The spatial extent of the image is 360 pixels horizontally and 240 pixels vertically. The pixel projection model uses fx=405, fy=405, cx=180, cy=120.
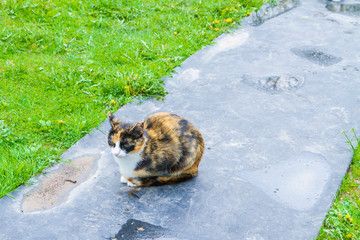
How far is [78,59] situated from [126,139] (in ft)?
8.78

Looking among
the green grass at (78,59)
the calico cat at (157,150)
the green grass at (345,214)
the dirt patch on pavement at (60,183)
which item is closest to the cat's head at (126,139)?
the calico cat at (157,150)

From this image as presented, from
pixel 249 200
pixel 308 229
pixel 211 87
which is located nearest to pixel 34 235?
pixel 249 200

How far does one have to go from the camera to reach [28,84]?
16.4ft

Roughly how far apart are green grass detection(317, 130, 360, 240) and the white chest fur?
5.16 feet

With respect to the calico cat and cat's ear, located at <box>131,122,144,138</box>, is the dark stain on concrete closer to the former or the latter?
the calico cat

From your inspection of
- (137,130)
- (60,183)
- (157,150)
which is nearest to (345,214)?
(157,150)

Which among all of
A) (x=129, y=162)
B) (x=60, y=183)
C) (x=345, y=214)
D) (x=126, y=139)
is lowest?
(x=345, y=214)

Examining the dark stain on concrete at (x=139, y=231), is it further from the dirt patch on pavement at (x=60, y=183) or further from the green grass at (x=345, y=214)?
the green grass at (x=345, y=214)

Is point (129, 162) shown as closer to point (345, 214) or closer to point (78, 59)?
point (345, 214)

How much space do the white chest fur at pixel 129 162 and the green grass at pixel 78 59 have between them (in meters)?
0.77

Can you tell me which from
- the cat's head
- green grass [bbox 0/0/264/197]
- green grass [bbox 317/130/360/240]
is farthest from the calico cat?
green grass [bbox 317/130/360/240]

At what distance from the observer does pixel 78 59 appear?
5.53 meters

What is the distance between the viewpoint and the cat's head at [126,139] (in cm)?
323

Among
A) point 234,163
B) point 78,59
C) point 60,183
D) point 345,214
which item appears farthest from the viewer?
point 78,59
